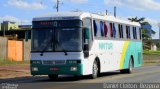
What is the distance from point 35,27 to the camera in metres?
24.5

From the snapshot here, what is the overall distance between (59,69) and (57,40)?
1.38m

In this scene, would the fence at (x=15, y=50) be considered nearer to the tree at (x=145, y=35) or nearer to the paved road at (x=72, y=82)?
the paved road at (x=72, y=82)

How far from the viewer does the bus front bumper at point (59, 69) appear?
78.0 feet

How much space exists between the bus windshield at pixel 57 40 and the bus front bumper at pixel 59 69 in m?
0.75

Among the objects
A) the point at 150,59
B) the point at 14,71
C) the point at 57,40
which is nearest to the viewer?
the point at 57,40

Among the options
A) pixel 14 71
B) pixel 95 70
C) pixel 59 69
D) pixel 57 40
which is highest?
pixel 57 40

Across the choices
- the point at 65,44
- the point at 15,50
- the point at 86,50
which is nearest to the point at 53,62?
the point at 65,44

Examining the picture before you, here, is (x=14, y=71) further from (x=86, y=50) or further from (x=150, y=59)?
(x=150, y=59)

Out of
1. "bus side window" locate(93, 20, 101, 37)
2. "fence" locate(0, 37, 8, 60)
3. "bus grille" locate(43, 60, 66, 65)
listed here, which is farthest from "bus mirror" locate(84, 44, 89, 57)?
"fence" locate(0, 37, 8, 60)

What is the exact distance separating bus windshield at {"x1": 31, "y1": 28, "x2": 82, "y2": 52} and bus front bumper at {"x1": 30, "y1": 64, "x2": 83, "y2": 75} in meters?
0.75

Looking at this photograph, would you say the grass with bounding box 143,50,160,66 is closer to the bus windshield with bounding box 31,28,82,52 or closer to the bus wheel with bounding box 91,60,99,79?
the bus wheel with bounding box 91,60,99,79

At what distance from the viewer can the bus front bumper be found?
2378cm

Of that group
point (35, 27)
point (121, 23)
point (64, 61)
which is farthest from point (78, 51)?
point (121, 23)

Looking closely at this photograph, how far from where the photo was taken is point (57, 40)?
2412 centimetres
